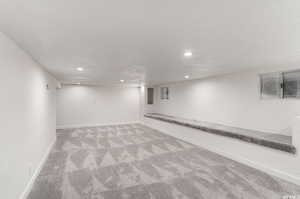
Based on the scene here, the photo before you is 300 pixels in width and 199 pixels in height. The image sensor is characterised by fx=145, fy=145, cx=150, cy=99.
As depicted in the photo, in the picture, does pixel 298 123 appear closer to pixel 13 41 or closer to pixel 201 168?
pixel 201 168

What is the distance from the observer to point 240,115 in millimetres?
4191

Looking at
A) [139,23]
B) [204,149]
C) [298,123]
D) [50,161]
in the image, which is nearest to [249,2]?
[139,23]

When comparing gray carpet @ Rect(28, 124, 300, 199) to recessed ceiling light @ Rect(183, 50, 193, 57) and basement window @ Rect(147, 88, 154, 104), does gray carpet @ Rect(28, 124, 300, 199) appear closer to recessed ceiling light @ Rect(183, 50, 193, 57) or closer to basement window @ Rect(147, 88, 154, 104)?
recessed ceiling light @ Rect(183, 50, 193, 57)

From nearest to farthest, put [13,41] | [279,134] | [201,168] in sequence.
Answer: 1. [13,41]
2. [201,168]
3. [279,134]

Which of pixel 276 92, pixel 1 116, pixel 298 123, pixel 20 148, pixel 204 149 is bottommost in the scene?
pixel 204 149

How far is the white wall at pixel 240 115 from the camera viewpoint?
9.27ft

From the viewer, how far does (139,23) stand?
1.48 m

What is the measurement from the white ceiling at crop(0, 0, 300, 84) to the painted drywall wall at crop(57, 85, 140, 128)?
18.1 ft

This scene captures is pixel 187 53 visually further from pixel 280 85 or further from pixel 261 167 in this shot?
pixel 261 167

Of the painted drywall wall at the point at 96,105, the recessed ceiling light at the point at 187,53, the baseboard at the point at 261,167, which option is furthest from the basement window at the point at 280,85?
the painted drywall wall at the point at 96,105

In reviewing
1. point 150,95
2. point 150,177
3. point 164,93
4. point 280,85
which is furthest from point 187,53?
point 150,95

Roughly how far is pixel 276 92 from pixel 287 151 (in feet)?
4.86

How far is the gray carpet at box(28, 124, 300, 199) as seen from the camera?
2.26 meters

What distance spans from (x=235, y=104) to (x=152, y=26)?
388cm
